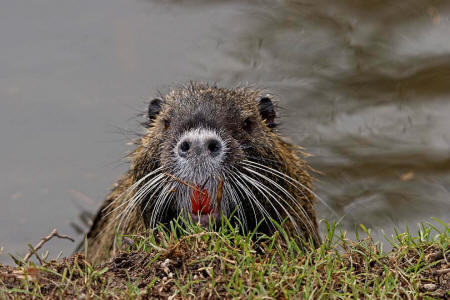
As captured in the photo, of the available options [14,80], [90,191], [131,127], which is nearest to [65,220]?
[90,191]

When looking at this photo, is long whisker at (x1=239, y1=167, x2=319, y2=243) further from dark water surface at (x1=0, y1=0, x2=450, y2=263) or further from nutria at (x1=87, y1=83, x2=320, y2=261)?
dark water surface at (x1=0, y1=0, x2=450, y2=263)

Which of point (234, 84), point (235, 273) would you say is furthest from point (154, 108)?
point (234, 84)

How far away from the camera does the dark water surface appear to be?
904 centimetres

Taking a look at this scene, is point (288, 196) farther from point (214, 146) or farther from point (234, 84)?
point (234, 84)

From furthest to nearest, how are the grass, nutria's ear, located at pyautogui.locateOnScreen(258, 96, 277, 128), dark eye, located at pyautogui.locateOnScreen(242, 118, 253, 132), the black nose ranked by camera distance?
nutria's ear, located at pyautogui.locateOnScreen(258, 96, 277, 128)
dark eye, located at pyautogui.locateOnScreen(242, 118, 253, 132)
the black nose
the grass

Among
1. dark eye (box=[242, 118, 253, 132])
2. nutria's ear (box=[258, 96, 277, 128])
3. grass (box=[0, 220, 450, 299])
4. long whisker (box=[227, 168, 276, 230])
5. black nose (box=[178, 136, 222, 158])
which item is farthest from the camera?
nutria's ear (box=[258, 96, 277, 128])

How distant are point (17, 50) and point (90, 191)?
2.66 metres

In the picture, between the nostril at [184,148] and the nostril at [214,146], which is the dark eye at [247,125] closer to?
the nostril at [214,146]

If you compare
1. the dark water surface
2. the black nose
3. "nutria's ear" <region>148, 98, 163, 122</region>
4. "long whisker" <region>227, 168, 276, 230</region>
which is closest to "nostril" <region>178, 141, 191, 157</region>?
the black nose

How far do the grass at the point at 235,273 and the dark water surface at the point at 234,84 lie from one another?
4.15m

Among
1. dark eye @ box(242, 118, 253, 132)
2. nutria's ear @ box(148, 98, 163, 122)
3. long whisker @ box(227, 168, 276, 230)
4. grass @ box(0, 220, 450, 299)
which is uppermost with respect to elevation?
nutria's ear @ box(148, 98, 163, 122)

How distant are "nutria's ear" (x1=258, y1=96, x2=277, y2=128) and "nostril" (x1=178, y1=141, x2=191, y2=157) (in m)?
1.17

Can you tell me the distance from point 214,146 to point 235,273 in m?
1.15

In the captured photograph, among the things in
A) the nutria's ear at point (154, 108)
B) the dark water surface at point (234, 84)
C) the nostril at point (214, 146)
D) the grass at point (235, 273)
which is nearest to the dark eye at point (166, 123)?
the nutria's ear at point (154, 108)
